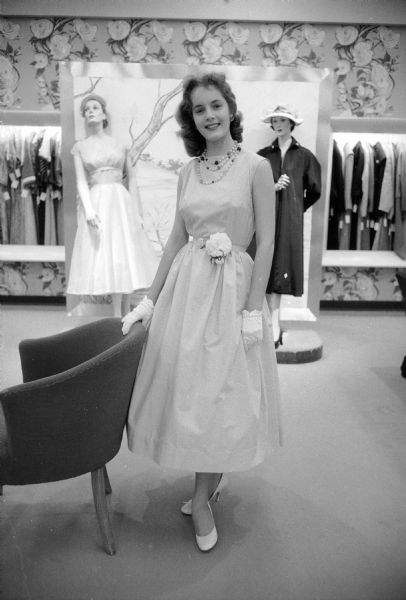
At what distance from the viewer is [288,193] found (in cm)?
366

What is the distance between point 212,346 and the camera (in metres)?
1.74

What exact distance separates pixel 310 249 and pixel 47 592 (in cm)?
330

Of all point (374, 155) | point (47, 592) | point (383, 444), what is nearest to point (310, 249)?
point (374, 155)

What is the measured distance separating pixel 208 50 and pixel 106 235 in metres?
2.29

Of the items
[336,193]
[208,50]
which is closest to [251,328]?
[336,193]

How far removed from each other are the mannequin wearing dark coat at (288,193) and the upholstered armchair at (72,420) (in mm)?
2007

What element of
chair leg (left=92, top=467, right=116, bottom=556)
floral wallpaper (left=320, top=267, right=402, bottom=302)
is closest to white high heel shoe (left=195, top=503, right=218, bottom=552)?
chair leg (left=92, top=467, right=116, bottom=556)

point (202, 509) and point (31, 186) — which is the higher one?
point (31, 186)

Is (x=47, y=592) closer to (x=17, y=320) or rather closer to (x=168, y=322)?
(x=168, y=322)

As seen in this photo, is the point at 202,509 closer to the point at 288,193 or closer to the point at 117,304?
the point at 288,193

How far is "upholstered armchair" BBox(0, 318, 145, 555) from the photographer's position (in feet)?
5.04

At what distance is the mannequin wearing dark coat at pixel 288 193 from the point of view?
3.67 m

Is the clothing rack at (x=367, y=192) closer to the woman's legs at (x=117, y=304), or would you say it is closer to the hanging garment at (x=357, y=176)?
the hanging garment at (x=357, y=176)

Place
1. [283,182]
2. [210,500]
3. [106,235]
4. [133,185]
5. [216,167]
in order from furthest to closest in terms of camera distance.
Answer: [133,185], [106,235], [283,182], [210,500], [216,167]
